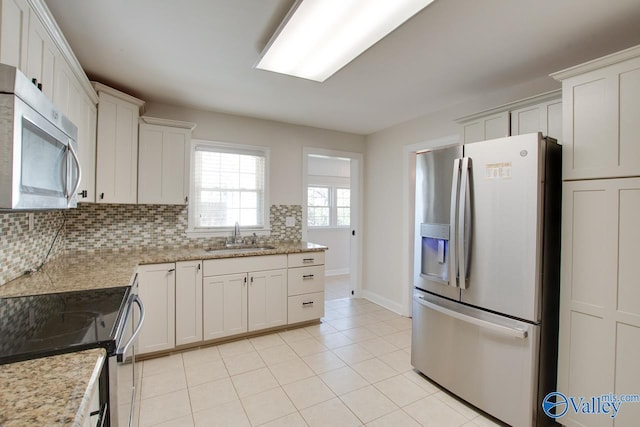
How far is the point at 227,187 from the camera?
3.55 meters

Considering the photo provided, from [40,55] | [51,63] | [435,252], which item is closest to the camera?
[40,55]

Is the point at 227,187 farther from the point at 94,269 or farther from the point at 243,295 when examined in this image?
the point at 94,269

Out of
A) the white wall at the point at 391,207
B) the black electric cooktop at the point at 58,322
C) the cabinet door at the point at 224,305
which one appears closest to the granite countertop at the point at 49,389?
the black electric cooktop at the point at 58,322

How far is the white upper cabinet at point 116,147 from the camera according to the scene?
251 cm

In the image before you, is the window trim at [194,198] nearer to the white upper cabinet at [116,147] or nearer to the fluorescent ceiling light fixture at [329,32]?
the white upper cabinet at [116,147]

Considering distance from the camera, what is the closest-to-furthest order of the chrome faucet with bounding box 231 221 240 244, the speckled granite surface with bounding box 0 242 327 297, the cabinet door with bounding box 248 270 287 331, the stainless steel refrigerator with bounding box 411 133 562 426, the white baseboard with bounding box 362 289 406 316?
the speckled granite surface with bounding box 0 242 327 297
the stainless steel refrigerator with bounding box 411 133 562 426
the cabinet door with bounding box 248 270 287 331
the chrome faucet with bounding box 231 221 240 244
the white baseboard with bounding box 362 289 406 316

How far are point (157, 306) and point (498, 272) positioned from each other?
274cm

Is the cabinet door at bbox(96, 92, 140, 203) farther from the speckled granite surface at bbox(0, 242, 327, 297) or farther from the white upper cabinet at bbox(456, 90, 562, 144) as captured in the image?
the white upper cabinet at bbox(456, 90, 562, 144)

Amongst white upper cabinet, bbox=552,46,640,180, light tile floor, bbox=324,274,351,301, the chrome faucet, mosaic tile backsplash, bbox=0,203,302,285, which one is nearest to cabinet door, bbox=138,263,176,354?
mosaic tile backsplash, bbox=0,203,302,285

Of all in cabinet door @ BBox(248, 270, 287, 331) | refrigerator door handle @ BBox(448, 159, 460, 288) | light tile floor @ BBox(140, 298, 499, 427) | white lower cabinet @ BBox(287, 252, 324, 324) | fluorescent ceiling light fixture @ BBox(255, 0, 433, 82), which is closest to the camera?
fluorescent ceiling light fixture @ BBox(255, 0, 433, 82)

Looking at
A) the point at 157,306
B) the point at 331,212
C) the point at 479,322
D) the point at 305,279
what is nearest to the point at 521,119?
the point at 479,322

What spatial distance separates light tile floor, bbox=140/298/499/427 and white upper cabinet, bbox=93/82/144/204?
1554 mm

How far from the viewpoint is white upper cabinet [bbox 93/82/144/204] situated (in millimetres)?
2514

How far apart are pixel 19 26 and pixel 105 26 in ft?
2.16
